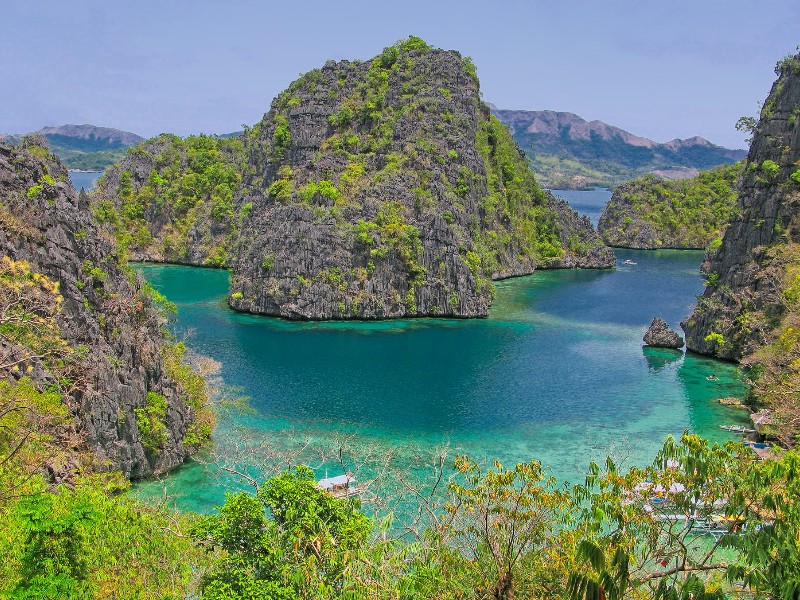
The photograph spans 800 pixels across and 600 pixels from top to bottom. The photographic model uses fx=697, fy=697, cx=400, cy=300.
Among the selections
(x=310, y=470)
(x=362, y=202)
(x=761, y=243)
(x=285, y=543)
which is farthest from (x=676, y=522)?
(x=362, y=202)

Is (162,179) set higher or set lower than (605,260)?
higher

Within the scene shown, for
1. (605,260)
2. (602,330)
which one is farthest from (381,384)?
(605,260)

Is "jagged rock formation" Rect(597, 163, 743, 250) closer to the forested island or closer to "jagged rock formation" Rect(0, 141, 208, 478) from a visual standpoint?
the forested island

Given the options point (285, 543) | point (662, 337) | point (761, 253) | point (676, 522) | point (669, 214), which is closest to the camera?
point (676, 522)

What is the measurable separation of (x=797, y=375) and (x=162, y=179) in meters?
107

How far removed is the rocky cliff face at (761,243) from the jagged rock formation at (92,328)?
4423 centimetres

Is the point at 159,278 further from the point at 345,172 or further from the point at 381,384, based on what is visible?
the point at 381,384

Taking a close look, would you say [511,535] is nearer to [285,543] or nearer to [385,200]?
[285,543]

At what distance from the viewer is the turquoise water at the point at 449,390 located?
128ft

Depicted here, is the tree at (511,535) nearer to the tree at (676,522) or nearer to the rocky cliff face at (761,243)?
the tree at (676,522)

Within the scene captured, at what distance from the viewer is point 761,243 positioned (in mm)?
58938

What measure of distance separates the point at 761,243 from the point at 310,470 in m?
51.7

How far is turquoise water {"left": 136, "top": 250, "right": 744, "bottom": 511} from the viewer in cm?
3912

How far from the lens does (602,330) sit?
7369 centimetres
